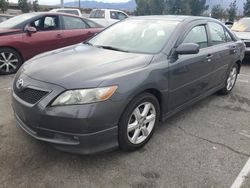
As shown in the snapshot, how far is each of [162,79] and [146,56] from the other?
338 mm

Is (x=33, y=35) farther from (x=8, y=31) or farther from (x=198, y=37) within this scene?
Result: (x=198, y=37)

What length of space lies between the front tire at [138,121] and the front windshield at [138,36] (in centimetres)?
70

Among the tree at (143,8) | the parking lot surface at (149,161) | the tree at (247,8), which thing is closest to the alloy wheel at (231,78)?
the parking lot surface at (149,161)

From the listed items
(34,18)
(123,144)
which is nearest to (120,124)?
(123,144)

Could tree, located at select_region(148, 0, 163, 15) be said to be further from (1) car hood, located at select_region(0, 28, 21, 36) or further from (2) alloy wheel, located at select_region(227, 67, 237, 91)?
(2) alloy wheel, located at select_region(227, 67, 237, 91)

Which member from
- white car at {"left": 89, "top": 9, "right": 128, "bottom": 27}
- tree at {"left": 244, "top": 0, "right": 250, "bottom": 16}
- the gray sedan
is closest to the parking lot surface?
the gray sedan

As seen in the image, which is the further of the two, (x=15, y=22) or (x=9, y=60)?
(x=15, y=22)

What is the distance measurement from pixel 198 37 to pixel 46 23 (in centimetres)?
424

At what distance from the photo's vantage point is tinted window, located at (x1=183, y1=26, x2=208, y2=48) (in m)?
3.96

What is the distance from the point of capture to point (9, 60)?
6387 millimetres

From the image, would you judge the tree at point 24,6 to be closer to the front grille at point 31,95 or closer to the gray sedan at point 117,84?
the gray sedan at point 117,84

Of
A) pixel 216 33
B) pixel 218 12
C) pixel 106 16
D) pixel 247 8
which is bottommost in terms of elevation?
pixel 216 33

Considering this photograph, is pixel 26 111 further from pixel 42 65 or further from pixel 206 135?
pixel 206 135

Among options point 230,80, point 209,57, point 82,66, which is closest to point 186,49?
point 209,57
